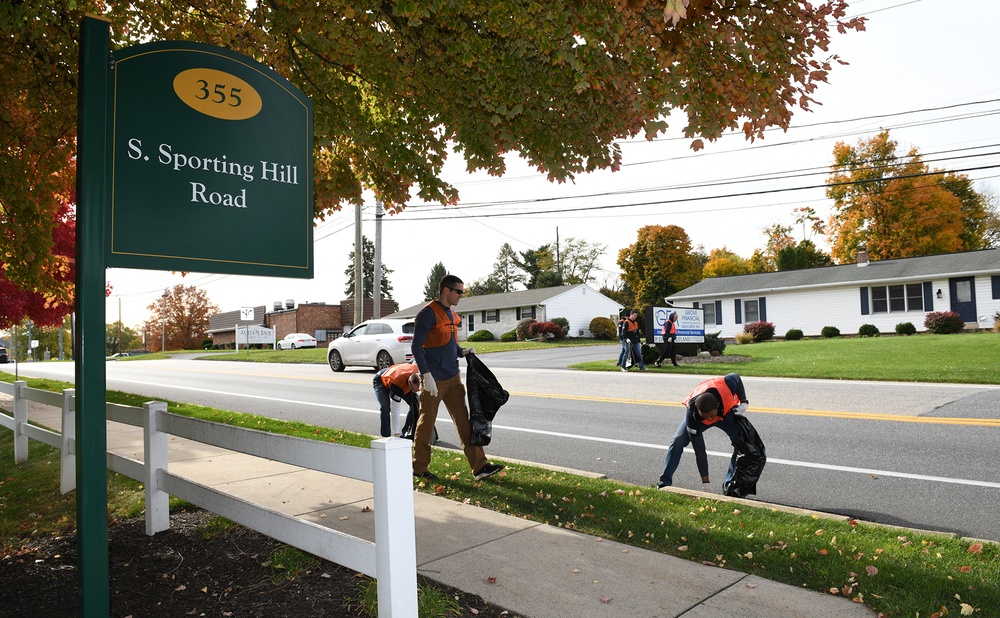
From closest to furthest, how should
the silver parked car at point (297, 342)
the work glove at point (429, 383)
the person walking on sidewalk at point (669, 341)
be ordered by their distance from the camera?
the work glove at point (429, 383) → the person walking on sidewalk at point (669, 341) → the silver parked car at point (297, 342)

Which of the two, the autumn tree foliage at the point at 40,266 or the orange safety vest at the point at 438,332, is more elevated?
the autumn tree foliage at the point at 40,266

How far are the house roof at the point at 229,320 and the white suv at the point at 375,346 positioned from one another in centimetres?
5473

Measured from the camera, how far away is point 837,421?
936 centimetres

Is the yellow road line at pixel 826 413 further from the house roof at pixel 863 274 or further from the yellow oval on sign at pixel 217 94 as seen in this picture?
the house roof at pixel 863 274

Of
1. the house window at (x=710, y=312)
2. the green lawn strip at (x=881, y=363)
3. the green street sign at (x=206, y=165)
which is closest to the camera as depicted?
the green street sign at (x=206, y=165)

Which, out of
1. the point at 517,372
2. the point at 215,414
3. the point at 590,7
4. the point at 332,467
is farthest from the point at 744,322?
the point at 332,467

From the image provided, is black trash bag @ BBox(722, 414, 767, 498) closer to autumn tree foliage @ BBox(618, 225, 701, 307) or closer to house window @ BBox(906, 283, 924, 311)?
house window @ BBox(906, 283, 924, 311)

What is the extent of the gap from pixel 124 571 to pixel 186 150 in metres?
2.66

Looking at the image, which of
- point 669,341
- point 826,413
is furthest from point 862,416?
point 669,341

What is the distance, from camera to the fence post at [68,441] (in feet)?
18.7

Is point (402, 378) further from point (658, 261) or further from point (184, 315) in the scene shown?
point (184, 315)

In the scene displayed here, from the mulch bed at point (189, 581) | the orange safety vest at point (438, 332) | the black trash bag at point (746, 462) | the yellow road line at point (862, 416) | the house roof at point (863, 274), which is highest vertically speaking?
the house roof at point (863, 274)

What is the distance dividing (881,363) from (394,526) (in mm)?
17641

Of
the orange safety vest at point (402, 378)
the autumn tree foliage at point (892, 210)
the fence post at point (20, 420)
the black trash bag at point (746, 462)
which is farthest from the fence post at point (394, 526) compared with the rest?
the autumn tree foliage at point (892, 210)
